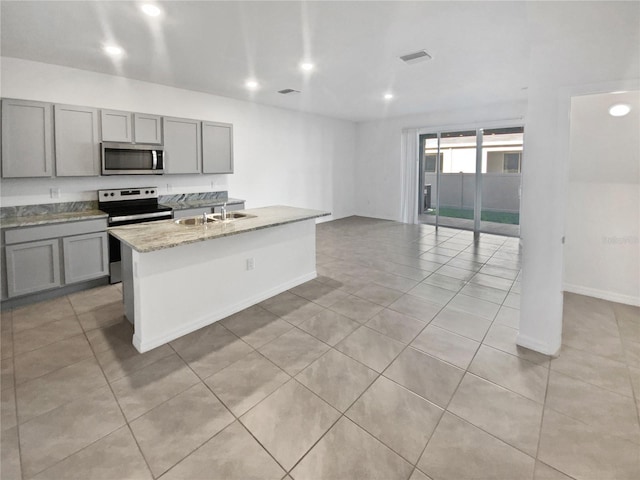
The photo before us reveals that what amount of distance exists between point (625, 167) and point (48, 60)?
6285mm

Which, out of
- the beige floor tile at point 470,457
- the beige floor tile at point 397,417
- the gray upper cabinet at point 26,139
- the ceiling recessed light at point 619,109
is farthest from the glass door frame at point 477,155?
the gray upper cabinet at point 26,139

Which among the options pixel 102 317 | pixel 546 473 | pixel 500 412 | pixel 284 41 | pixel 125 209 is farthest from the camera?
pixel 125 209

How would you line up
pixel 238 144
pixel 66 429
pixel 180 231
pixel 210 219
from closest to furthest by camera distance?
1. pixel 66 429
2. pixel 180 231
3. pixel 210 219
4. pixel 238 144

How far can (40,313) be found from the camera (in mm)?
3242

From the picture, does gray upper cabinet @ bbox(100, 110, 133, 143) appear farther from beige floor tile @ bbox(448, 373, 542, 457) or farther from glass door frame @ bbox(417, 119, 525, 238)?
glass door frame @ bbox(417, 119, 525, 238)

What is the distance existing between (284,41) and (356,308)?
2.78 meters

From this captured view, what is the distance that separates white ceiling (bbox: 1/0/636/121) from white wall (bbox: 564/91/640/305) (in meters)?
1.02

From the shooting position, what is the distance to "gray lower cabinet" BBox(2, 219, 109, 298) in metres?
3.27

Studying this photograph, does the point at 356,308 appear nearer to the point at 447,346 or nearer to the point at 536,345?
the point at 447,346

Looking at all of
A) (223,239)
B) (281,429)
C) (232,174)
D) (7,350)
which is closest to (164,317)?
(223,239)

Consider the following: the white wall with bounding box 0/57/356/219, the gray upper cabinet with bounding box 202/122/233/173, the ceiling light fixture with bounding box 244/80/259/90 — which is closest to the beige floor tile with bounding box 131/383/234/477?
the white wall with bounding box 0/57/356/219

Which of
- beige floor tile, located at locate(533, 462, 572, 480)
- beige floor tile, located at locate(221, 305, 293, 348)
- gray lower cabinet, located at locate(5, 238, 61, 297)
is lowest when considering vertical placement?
beige floor tile, located at locate(533, 462, 572, 480)

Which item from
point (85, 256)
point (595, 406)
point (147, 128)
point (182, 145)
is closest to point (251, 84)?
point (182, 145)

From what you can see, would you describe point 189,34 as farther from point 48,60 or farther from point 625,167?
point 625,167
